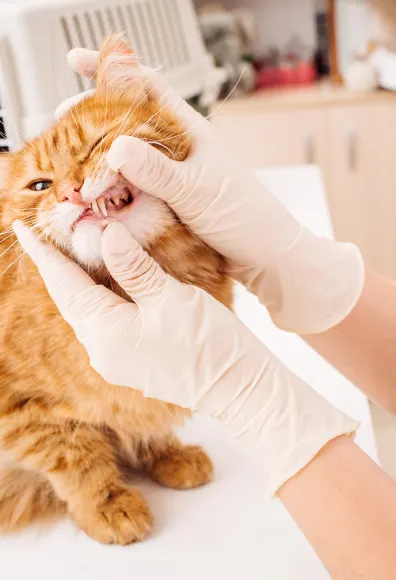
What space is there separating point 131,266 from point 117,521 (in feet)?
1.09

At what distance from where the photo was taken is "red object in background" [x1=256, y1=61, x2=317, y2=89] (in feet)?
10.1

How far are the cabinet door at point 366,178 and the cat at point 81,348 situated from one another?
2017 millimetres

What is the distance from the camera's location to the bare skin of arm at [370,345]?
3.22 feet

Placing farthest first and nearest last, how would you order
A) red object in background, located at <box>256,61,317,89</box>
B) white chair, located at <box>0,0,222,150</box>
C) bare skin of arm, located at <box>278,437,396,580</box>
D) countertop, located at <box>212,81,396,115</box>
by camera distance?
red object in background, located at <box>256,61,317,89</box> < countertop, located at <box>212,81,396,115</box> < white chair, located at <box>0,0,222,150</box> < bare skin of arm, located at <box>278,437,396,580</box>

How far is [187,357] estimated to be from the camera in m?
0.78

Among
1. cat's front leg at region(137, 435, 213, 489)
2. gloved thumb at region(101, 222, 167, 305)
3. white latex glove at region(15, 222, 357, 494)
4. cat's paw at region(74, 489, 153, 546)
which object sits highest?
gloved thumb at region(101, 222, 167, 305)

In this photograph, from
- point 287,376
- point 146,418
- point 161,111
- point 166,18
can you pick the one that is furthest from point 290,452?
point 166,18

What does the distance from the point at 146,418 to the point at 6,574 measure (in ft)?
0.85

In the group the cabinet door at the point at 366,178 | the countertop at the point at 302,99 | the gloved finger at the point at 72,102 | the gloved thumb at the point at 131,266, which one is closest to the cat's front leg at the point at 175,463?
the gloved thumb at the point at 131,266

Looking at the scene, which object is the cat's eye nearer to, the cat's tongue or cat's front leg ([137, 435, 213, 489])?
the cat's tongue

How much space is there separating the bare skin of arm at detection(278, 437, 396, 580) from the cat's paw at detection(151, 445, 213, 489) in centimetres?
17

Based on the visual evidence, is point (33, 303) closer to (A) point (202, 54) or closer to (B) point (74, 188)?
(B) point (74, 188)

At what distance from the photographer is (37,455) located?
34.1 inches

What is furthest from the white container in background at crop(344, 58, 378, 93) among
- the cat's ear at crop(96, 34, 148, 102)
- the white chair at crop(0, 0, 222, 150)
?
the cat's ear at crop(96, 34, 148, 102)
